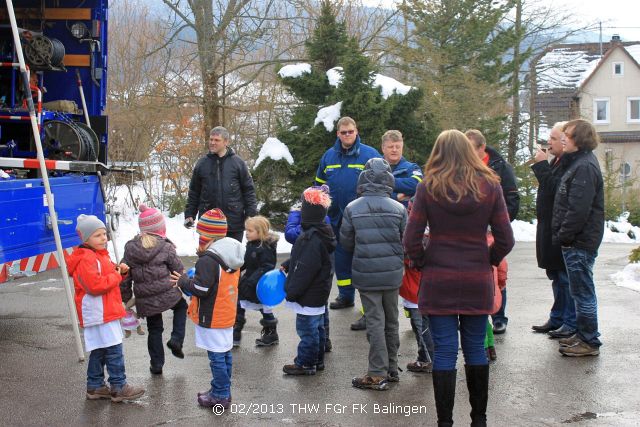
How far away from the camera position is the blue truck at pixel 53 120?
23.6ft

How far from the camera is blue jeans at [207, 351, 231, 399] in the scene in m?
5.47

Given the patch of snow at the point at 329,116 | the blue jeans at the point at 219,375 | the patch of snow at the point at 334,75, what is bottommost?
the blue jeans at the point at 219,375

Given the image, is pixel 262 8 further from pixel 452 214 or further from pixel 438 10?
pixel 452 214

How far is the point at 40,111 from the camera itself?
804 centimetres

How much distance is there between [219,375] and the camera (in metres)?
5.50

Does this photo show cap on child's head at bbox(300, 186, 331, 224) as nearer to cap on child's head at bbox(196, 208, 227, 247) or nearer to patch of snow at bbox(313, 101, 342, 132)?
cap on child's head at bbox(196, 208, 227, 247)

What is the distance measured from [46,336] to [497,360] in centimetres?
420

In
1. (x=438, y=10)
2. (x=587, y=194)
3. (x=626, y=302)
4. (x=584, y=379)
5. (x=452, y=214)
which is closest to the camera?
(x=452, y=214)

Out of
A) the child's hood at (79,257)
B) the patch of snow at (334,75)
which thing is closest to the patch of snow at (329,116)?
the patch of snow at (334,75)

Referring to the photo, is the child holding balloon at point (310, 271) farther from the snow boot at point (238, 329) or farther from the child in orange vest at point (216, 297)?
the snow boot at point (238, 329)

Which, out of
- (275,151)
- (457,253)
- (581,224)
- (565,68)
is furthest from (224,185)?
(565,68)

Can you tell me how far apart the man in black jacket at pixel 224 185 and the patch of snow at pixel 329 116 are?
21.9ft

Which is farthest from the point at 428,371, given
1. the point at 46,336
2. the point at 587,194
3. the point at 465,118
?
the point at 465,118

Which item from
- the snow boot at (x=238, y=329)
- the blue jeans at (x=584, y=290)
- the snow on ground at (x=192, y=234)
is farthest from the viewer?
the snow on ground at (x=192, y=234)
